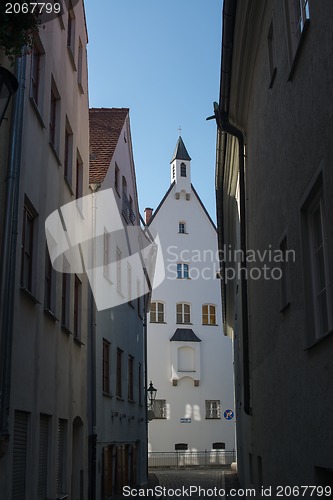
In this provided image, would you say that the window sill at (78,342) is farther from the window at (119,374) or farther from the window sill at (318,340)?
the window sill at (318,340)

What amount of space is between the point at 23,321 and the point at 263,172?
440cm

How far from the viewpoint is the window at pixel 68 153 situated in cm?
1507

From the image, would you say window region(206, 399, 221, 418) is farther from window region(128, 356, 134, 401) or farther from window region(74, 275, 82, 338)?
window region(74, 275, 82, 338)

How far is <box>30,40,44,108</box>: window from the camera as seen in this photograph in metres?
11.8

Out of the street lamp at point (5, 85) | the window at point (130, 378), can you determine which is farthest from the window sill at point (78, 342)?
the street lamp at point (5, 85)

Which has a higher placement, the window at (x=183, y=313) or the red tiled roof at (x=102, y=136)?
the red tiled roof at (x=102, y=136)

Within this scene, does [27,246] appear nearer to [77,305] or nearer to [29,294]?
[29,294]

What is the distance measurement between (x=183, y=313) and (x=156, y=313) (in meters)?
1.91

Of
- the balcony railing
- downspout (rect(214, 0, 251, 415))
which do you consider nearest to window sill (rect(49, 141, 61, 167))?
downspout (rect(214, 0, 251, 415))

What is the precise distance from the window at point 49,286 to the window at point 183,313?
34.9 meters

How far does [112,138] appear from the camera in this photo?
2284 cm

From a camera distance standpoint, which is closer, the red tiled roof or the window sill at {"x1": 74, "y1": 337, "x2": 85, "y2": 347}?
the window sill at {"x1": 74, "y1": 337, "x2": 85, "y2": 347}

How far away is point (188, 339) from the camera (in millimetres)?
46062

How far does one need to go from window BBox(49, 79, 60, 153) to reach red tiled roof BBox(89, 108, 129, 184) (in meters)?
5.23
